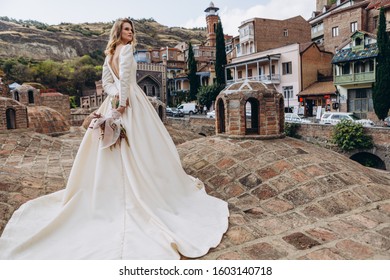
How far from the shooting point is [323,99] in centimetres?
2436

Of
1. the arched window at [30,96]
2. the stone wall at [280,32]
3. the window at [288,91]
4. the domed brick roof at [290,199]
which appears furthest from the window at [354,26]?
the domed brick roof at [290,199]

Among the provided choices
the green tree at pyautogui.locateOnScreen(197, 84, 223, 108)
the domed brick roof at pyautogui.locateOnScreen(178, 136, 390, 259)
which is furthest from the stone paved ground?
the green tree at pyautogui.locateOnScreen(197, 84, 223, 108)

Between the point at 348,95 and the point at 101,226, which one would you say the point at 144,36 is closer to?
the point at 348,95

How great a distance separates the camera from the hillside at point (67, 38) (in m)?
45.0

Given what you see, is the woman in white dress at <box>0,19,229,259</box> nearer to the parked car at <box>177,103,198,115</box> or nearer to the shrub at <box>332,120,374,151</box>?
the shrub at <box>332,120,374,151</box>

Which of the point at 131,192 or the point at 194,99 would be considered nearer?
the point at 131,192

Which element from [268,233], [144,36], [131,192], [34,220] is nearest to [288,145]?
[268,233]

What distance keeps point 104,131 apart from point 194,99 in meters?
27.5

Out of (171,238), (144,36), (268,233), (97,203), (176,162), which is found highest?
(144,36)

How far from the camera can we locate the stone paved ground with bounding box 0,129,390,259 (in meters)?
3.27

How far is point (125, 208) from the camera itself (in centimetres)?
314

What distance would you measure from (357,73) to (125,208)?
2267 centimetres

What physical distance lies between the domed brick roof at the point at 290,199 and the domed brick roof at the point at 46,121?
998cm

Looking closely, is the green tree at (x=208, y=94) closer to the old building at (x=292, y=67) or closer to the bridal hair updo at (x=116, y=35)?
the old building at (x=292, y=67)
